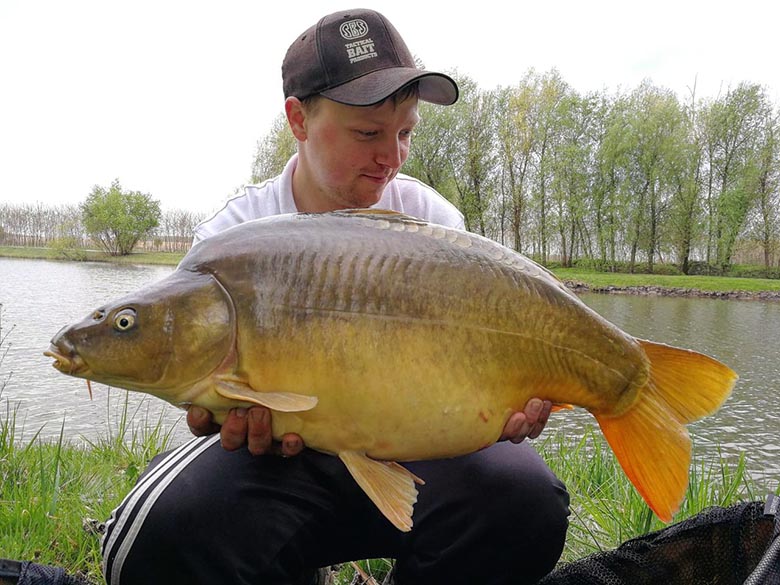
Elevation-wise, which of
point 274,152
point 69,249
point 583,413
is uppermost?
point 274,152

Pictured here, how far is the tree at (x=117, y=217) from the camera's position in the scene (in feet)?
122

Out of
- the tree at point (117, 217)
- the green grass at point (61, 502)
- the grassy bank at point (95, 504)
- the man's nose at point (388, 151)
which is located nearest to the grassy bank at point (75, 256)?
the tree at point (117, 217)

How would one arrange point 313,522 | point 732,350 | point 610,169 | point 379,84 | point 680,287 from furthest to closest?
1. point 610,169
2. point 680,287
3. point 732,350
4. point 379,84
5. point 313,522

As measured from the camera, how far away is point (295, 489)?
4.11 ft

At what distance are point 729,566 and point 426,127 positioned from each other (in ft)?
71.2

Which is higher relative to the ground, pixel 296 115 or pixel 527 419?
pixel 296 115

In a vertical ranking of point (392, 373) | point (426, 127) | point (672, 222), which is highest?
point (426, 127)

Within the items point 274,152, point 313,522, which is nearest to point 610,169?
point 274,152

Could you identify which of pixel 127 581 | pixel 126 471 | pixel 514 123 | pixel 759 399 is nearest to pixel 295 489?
pixel 127 581

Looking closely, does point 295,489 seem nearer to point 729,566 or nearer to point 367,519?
point 367,519

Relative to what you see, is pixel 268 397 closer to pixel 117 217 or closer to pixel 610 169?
pixel 610 169

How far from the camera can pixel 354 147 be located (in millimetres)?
1566

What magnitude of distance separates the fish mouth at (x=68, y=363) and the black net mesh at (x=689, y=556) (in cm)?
106

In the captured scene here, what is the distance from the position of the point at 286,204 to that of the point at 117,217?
Answer: 131 ft
